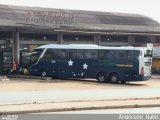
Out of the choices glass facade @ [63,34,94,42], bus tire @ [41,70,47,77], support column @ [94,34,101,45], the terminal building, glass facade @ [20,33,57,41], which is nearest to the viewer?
bus tire @ [41,70,47,77]

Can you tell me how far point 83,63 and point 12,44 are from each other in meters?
11.2

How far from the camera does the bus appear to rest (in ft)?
113

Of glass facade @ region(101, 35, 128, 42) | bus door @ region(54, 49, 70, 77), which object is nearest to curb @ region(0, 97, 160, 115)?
bus door @ region(54, 49, 70, 77)

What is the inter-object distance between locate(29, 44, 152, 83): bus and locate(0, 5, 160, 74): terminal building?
501 cm

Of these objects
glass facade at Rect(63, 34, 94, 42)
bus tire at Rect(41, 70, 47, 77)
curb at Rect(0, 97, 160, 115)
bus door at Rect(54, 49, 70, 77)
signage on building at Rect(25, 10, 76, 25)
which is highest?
signage on building at Rect(25, 10, 76, 25)

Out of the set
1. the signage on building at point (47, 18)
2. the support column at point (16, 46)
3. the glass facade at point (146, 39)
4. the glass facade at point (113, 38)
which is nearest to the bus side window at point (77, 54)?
the support column at point (16, 46)

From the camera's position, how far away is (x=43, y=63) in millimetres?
39000

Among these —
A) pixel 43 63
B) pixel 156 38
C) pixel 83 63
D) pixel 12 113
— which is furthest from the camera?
pixel 156 38

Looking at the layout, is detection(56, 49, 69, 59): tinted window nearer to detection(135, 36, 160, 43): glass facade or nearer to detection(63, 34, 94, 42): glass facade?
detection(63, 34, 94, 42): glass facade

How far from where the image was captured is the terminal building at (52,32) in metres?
44.7

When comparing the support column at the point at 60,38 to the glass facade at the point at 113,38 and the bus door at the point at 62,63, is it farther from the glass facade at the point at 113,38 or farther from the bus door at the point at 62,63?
the bus door at the point at 62,63

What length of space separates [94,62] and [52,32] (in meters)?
11.1

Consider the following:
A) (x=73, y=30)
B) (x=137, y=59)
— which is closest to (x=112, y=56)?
(x=137, y=59)

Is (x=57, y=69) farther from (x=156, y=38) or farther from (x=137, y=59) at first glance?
(x=156, y=38)
